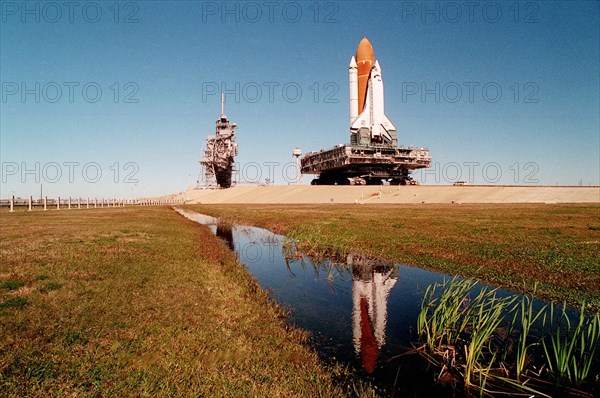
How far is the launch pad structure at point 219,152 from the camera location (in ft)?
411

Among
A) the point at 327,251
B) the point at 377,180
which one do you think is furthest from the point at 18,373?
the point at 377,180

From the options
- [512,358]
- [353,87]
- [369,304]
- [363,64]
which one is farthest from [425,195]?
[512,358]

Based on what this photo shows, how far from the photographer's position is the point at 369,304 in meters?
11.0

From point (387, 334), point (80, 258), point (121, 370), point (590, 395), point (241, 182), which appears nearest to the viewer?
point (590, 395)

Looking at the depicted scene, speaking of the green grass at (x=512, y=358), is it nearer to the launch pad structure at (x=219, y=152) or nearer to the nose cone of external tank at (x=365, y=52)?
the nose cone of external tank at (x=365, y=52)

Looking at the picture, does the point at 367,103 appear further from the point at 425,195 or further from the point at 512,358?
the point at 512,358

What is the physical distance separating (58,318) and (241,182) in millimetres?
128741

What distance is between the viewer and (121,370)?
5.97 metres

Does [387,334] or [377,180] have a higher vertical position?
[377,180]

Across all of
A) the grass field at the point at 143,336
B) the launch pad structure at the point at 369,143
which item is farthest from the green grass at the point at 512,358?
the launch pad structure at the point at 369,143

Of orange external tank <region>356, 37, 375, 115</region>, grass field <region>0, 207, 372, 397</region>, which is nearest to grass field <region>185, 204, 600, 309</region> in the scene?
grass field <region>0, 207, 372, 397</region>

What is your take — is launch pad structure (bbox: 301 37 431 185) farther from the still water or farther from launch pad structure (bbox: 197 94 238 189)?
the still water

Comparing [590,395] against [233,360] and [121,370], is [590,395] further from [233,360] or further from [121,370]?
[121,370]

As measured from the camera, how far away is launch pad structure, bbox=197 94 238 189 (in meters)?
125
